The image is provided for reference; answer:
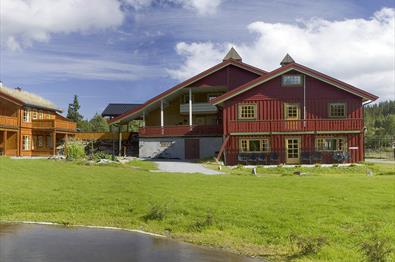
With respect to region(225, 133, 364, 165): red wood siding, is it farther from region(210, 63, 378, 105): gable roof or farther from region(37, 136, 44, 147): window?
region(37, 136, 44, 147): window

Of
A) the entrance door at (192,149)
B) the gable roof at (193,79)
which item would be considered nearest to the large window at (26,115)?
the gable roof at (193,79)

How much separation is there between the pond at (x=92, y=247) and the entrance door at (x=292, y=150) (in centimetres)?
2581

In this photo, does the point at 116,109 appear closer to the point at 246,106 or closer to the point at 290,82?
the point at 246,106

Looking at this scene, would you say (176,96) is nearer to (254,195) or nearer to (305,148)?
(305,148)

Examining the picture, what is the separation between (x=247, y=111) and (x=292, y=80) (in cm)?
423

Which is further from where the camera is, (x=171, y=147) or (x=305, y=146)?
(x=171, y=147)

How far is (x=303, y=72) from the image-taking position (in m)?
36.8

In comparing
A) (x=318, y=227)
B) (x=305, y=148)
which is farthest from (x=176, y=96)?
(x=318, y=227)

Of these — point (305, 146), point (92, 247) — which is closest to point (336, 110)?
point (305, 146)

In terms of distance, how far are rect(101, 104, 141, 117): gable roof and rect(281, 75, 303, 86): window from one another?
87.8 ft

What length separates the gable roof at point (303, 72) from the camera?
1422 inches

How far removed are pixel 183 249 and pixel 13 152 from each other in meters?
36.8

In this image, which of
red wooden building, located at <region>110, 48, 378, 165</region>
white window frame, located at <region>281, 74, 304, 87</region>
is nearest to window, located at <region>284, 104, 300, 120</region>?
red wooden building, located at <region>110, 48, 378, 165</region>

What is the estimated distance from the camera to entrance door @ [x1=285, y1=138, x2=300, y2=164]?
118 ft
